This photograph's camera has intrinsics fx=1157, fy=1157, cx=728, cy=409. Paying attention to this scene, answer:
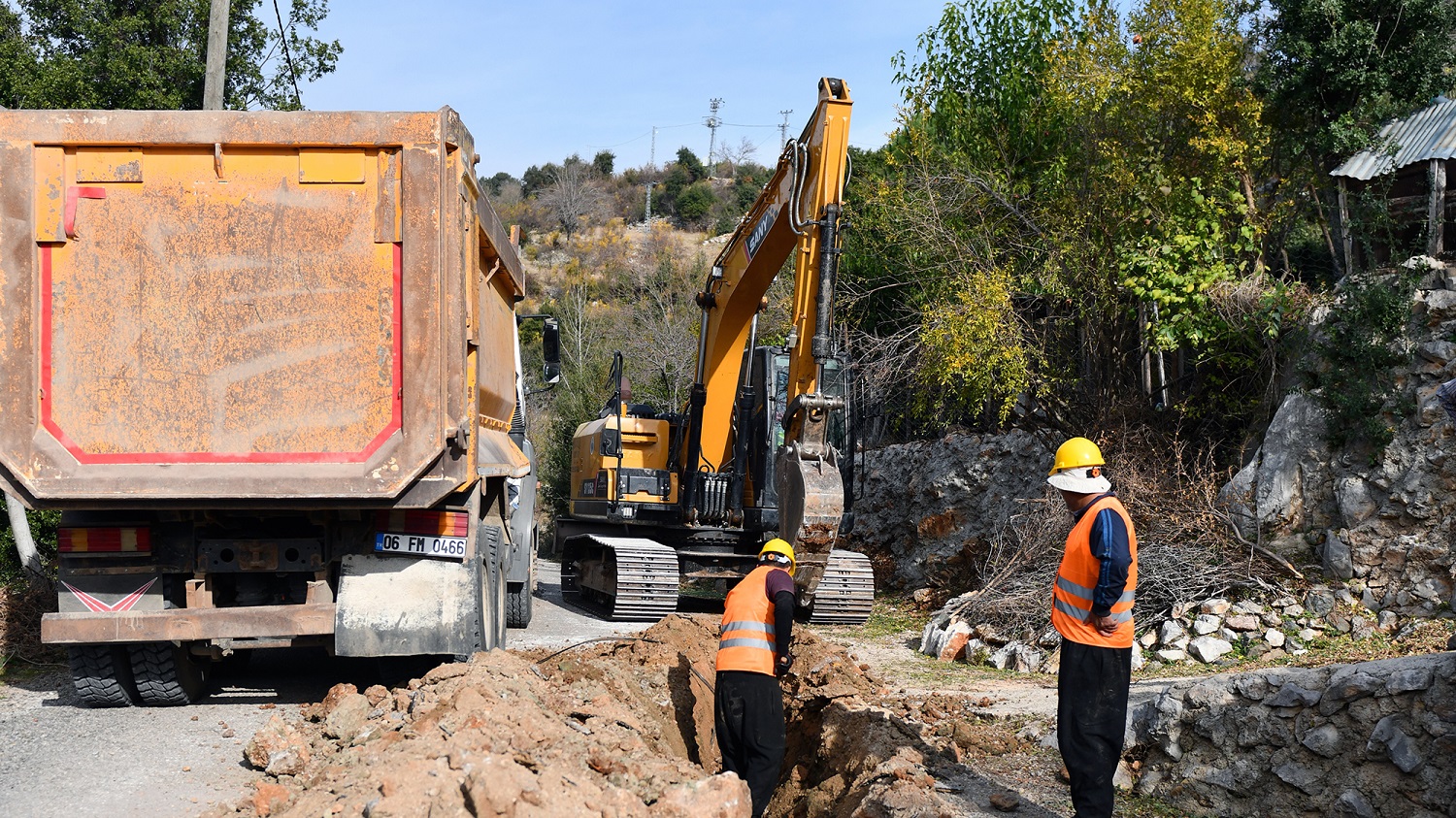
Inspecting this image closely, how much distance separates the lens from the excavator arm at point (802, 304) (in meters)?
8.38

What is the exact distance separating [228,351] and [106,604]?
67.8 inches

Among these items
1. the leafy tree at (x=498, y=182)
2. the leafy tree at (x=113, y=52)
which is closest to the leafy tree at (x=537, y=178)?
the leafy tree at (x=498, y=182)

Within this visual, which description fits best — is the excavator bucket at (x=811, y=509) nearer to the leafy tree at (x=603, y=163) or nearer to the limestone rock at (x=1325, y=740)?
the limestone rock at (x=1325, y=740)

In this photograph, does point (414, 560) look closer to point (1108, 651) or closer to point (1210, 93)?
point (1108, 651)

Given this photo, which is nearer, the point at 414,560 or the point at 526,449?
the point at 414,560

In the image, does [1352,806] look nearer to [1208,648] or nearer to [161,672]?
[1208,648]

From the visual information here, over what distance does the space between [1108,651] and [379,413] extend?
4.16 meters

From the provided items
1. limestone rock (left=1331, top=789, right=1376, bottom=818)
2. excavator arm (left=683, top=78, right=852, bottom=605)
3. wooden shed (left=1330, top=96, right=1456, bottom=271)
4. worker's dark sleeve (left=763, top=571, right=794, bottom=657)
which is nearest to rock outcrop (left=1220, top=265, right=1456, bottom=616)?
wooden shed (left=1330, top=96, right=1456, bottom=271)

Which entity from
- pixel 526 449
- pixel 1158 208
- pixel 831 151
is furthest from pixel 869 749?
pixel 1158 208

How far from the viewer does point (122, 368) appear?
6527 mm

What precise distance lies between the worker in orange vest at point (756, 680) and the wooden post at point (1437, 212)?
8075 millimetres

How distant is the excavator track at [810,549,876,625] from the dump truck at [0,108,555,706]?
5497 millimetres

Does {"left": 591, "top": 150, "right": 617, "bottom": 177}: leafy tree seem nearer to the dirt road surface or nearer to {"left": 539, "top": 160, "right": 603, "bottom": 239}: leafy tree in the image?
{"left": 539, "top": 160, "right": 603, "bottom": 239}: leafy tree

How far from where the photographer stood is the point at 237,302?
6.63 metres
